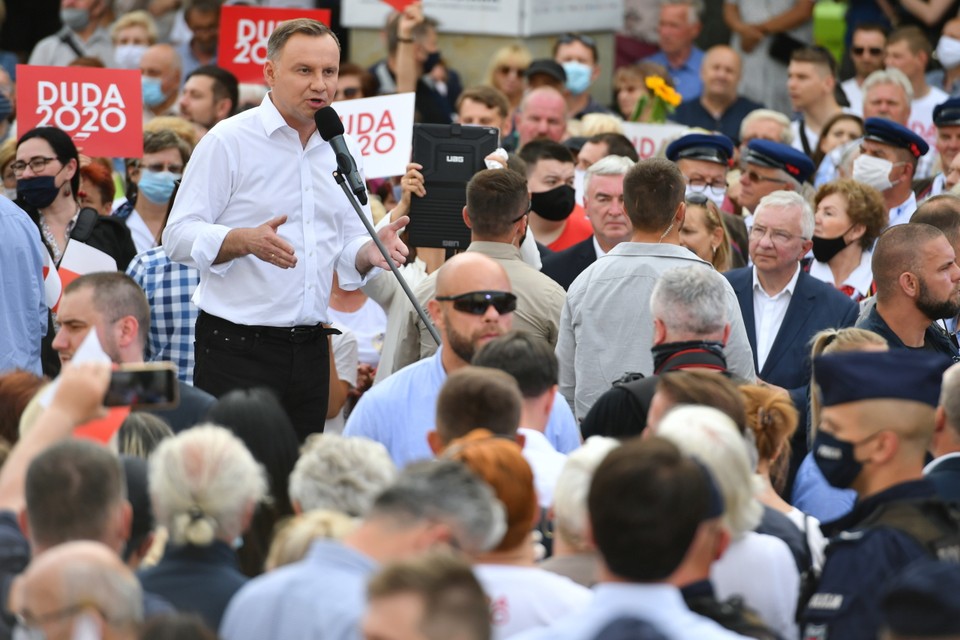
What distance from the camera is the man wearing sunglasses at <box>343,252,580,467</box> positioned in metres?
5.74

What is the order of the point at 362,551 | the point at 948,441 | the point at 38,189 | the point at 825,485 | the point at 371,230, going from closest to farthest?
1. the point at 362,551
2. the point at 948,441
3. the point at 825,485
4. the point at 371,230
5. the point at 38,189

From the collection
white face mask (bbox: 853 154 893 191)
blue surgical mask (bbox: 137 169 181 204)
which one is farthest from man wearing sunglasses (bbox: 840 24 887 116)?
blue surgical mask (bbox: 137 169 181 204)

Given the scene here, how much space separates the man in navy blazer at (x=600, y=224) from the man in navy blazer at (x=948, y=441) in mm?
3711

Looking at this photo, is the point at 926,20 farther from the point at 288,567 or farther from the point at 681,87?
the point at 288,567

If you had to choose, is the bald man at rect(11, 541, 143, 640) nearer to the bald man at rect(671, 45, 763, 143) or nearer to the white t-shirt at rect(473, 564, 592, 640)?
the white t-shirt at rect(473, 564, 592, 640)

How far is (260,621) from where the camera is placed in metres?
3.52

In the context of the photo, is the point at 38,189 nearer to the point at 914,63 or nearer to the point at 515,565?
the point at 515,565

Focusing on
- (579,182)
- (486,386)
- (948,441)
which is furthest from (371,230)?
(579,182)

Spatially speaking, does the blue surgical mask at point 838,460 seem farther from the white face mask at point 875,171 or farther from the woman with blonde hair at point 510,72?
the woman with blonde hair at point 510,72

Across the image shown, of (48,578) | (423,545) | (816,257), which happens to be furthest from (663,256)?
(48,578)

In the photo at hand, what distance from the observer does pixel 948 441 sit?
5012mm

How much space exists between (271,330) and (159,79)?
23.9 feet

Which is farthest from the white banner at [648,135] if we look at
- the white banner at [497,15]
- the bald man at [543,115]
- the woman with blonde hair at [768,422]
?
the woman with blonde hair at [768,422]

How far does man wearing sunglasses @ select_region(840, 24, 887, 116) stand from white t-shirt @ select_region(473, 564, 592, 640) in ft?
32.8
